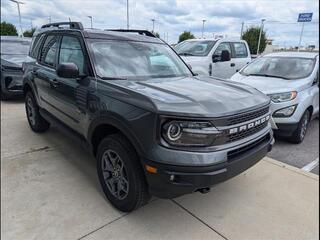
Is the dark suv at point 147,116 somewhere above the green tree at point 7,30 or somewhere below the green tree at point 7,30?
below

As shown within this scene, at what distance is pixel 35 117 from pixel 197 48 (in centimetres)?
518

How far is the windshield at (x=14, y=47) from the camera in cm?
825

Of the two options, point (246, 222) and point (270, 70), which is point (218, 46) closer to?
point (270, 70)

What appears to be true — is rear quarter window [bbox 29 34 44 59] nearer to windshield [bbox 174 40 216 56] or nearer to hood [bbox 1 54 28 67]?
hood [bbox 1 54 28 67]

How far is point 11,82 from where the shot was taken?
7.24 meters

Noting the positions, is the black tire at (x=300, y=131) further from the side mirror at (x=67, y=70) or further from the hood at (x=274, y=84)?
the side mirror at (x=67, y=70)

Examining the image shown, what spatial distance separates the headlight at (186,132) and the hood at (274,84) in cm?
296

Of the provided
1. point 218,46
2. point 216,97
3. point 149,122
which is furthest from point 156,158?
point 218,46

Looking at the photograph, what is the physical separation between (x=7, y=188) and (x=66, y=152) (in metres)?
1.07

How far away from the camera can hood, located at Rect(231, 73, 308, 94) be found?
15.4 ft

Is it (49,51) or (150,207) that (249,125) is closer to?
(150,207)

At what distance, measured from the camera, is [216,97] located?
2445 millimetres

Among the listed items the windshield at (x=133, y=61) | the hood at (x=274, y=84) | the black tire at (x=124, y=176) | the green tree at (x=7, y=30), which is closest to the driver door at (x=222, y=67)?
the hood at (x=274, y=84)

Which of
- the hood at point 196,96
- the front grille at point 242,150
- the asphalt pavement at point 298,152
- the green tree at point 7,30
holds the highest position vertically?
the green tree at point 7,30
